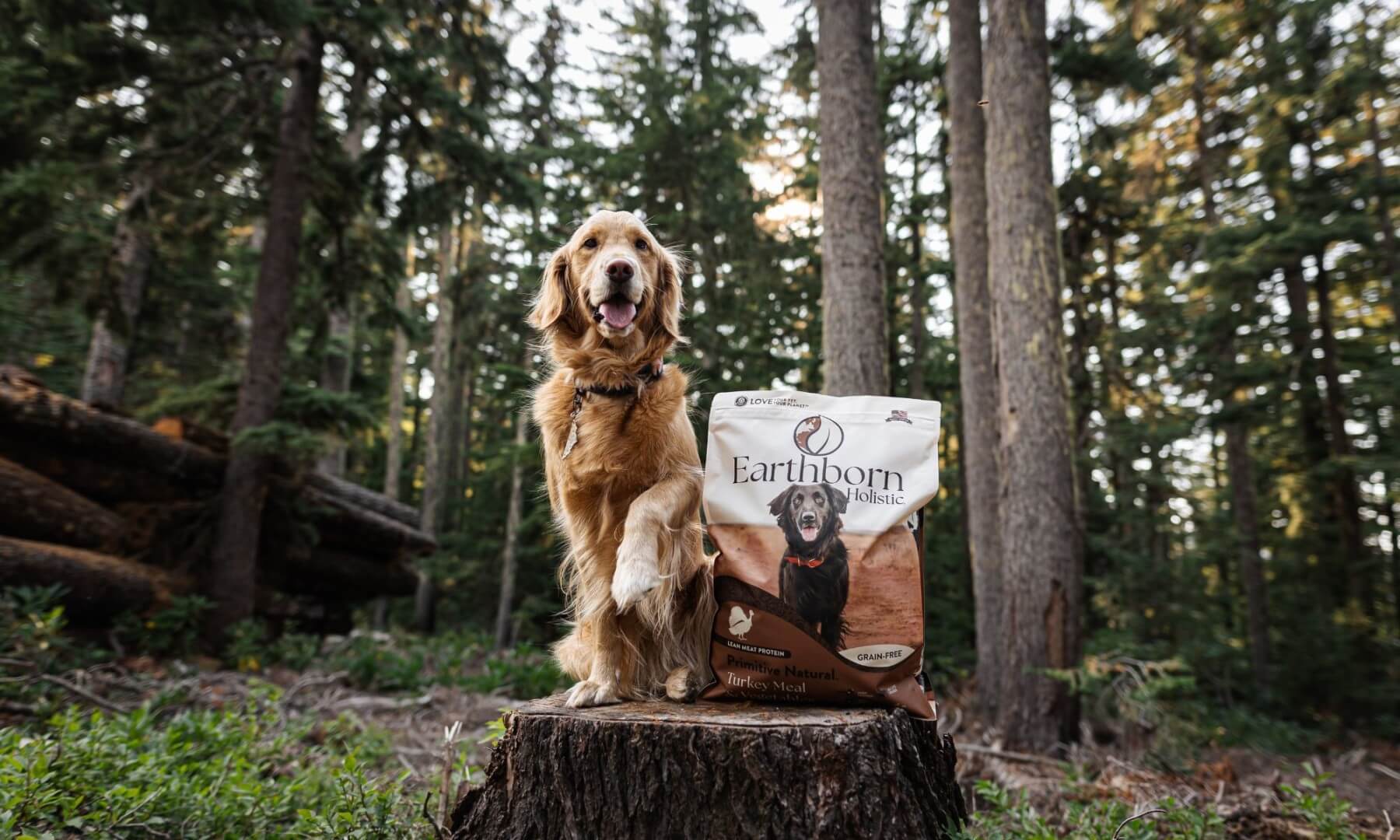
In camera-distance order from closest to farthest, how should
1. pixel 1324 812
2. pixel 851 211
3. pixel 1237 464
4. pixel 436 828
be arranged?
pixel 436 828
pixel 1324 812
pixel 851 211
pixel 1237 464

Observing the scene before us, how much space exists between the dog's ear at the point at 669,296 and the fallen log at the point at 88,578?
553 centimetres

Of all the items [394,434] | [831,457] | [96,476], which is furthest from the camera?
[394,434]

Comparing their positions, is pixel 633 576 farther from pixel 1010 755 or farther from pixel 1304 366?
pixel 1304 366

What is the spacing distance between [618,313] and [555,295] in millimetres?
371

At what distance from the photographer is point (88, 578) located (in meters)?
5.87

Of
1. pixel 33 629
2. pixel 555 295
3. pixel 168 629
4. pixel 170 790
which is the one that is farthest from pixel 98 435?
pixel 555 295

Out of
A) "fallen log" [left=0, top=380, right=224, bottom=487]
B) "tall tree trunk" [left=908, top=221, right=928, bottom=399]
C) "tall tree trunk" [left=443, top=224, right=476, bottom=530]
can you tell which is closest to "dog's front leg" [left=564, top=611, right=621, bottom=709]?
"fallen log" [left=0, top=380, right=224, bottom=487]

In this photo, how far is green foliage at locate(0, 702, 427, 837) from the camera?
2.33 m

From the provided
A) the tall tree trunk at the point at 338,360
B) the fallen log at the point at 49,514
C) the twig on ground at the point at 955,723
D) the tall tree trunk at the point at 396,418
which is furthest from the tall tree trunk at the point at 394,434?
the twig on ground at the point at 955,723

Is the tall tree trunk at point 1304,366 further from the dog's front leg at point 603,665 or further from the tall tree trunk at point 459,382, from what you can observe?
the tall tree trunk at point 459,382

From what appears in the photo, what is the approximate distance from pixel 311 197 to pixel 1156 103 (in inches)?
534

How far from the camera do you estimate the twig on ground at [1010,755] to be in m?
4.82

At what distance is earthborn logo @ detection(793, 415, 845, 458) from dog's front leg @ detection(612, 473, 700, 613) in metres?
0.45

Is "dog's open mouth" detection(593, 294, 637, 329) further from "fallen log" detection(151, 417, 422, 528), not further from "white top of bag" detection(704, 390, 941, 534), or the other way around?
"fallen log" detection(151, 417, 422, 528)
